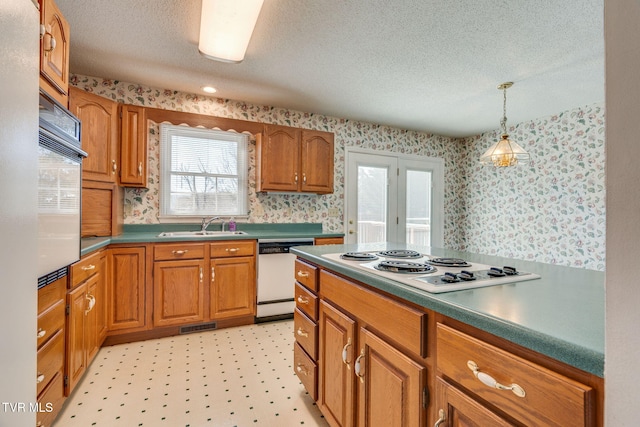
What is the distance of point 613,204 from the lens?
1.60ft

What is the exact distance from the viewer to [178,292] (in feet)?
8.86

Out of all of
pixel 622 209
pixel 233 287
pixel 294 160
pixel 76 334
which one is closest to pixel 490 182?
pixel 294 160

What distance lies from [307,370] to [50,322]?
130cm

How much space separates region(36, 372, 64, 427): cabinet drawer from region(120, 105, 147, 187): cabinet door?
5.66 feet

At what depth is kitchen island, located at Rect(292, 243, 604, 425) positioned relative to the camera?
0.57 metres

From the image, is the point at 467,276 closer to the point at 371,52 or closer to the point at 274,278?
the point at 371,52

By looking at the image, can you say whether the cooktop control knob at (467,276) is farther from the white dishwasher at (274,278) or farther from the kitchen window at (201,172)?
the kitchen window at (201,172)

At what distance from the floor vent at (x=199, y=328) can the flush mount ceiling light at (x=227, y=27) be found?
2315 mm

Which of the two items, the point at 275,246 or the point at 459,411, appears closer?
the point at 459,411

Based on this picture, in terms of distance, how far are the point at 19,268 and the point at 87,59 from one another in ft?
8.44

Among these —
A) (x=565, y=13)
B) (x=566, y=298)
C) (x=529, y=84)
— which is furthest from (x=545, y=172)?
(x=566, y=298)

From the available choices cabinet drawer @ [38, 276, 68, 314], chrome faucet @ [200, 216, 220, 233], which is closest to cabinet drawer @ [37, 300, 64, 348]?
cabinet drawer @ [38, 276, 68, 314]

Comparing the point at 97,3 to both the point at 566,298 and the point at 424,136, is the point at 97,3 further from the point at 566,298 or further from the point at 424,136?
the point at 424,136

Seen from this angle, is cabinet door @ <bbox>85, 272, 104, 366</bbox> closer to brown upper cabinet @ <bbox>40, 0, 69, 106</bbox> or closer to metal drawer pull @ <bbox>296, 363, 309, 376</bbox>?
brown upper cabinet @ <bbox>40, 0, 69, 106</bbox>
